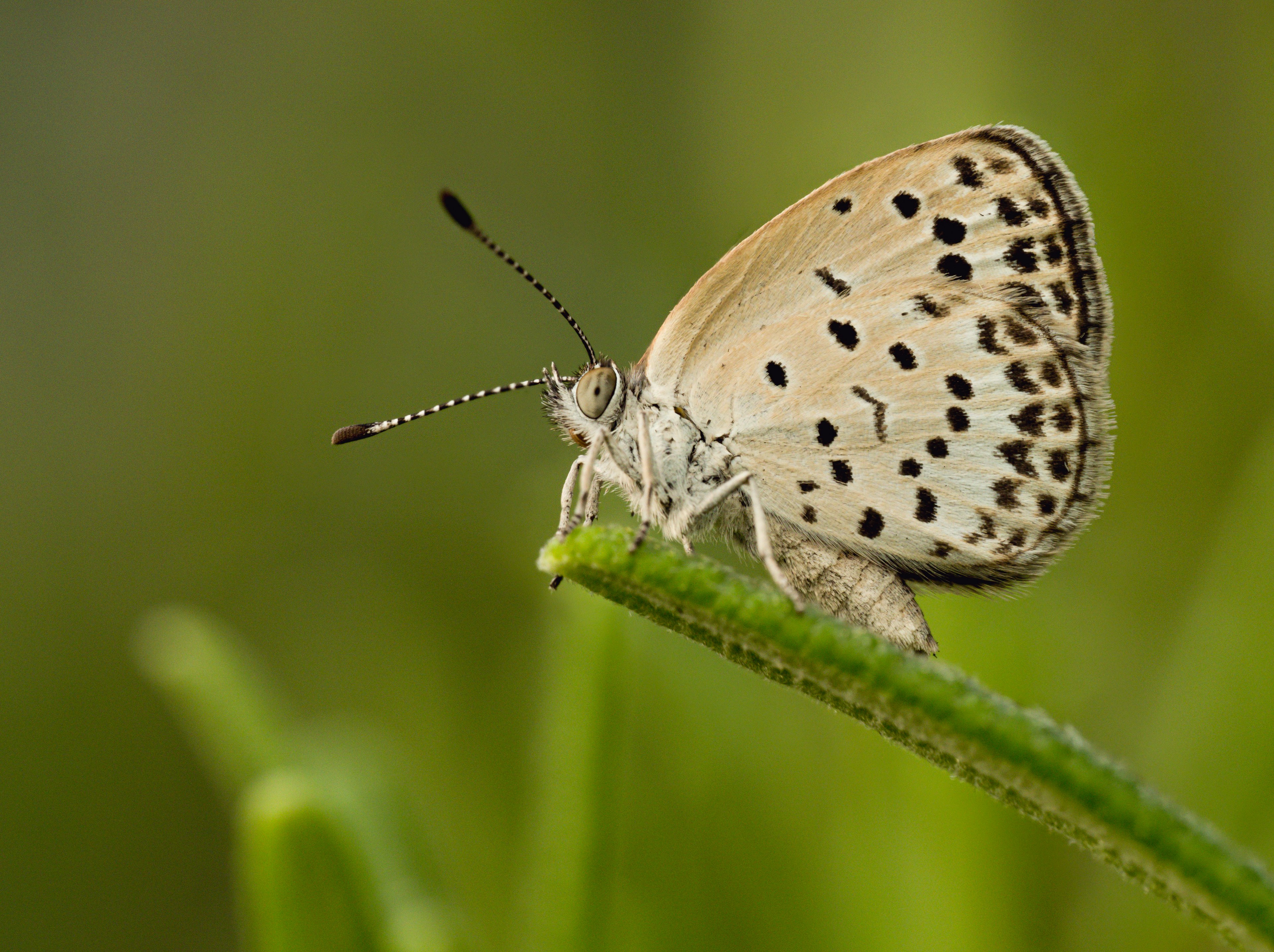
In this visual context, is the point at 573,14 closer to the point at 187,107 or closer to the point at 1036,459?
the point at 187,107

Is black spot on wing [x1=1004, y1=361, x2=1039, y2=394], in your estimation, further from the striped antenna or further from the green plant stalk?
the green plant stalk

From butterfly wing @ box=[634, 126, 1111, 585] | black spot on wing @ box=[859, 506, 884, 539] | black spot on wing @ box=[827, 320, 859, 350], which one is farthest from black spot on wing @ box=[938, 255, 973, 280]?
black spot on wing @ box=[859, 506, 884, 539]

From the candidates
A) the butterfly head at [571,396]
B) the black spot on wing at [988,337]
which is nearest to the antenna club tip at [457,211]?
the butterfly head at [571,396]

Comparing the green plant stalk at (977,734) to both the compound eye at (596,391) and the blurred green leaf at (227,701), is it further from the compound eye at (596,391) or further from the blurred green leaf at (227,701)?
the compound eye at (596,391)

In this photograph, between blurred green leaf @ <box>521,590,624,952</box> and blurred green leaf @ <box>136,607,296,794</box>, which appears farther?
blurred green leaf @ <box>136,607,296,794</box>

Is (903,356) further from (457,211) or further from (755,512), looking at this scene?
(457,211)

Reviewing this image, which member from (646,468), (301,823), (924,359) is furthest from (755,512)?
(301,823)
